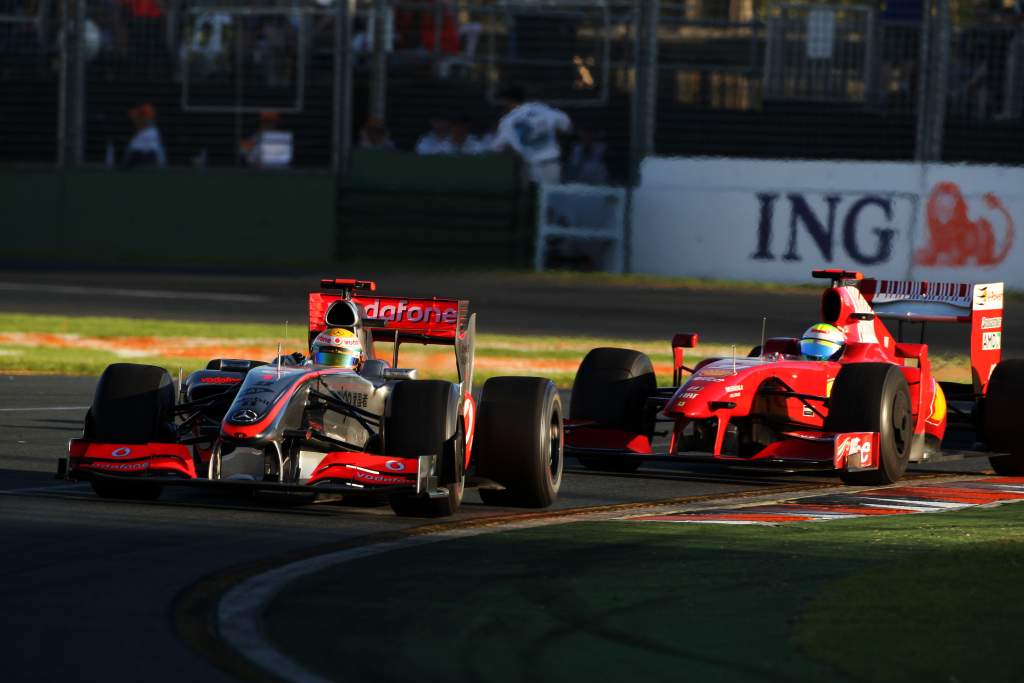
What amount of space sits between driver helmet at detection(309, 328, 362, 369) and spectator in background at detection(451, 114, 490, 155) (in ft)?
62.7

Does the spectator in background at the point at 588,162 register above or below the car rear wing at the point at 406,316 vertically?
above

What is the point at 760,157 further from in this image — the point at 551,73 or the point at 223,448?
the point at 223,448

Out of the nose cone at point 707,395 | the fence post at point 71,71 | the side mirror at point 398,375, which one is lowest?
the nose cone at point 707,395

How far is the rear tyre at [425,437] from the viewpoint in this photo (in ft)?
31.1

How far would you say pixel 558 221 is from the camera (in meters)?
28.6

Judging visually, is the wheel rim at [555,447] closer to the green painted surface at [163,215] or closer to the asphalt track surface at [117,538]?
the asphalt track surface at [117,538]

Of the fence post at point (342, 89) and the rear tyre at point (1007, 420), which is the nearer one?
the rear tyre at point (1007, 420)

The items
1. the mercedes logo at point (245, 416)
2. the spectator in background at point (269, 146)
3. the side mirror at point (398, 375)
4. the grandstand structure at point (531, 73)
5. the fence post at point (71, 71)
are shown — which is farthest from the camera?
the spectator in background at point (269, 146)

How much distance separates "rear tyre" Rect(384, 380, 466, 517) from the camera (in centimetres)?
948

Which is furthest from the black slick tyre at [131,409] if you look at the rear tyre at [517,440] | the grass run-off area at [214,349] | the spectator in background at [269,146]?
the spectator in background at [269,146]

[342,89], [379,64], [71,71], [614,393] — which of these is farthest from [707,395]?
[71,71]

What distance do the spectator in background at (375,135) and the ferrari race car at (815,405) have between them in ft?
56.0

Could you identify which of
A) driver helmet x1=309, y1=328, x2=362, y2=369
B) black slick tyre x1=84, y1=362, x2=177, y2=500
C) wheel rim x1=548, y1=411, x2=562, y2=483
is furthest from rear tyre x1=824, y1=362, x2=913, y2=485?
black slick tyre x1=84, y1=362, x2=177, y2=500

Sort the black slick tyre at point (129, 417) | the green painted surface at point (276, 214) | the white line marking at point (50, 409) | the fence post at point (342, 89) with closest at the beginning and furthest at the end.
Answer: the black slick tyre at point (129, 417), the white line marking at point (50, 409), the fence post at point (342, 89), the green painted surface at point (276, 214)
